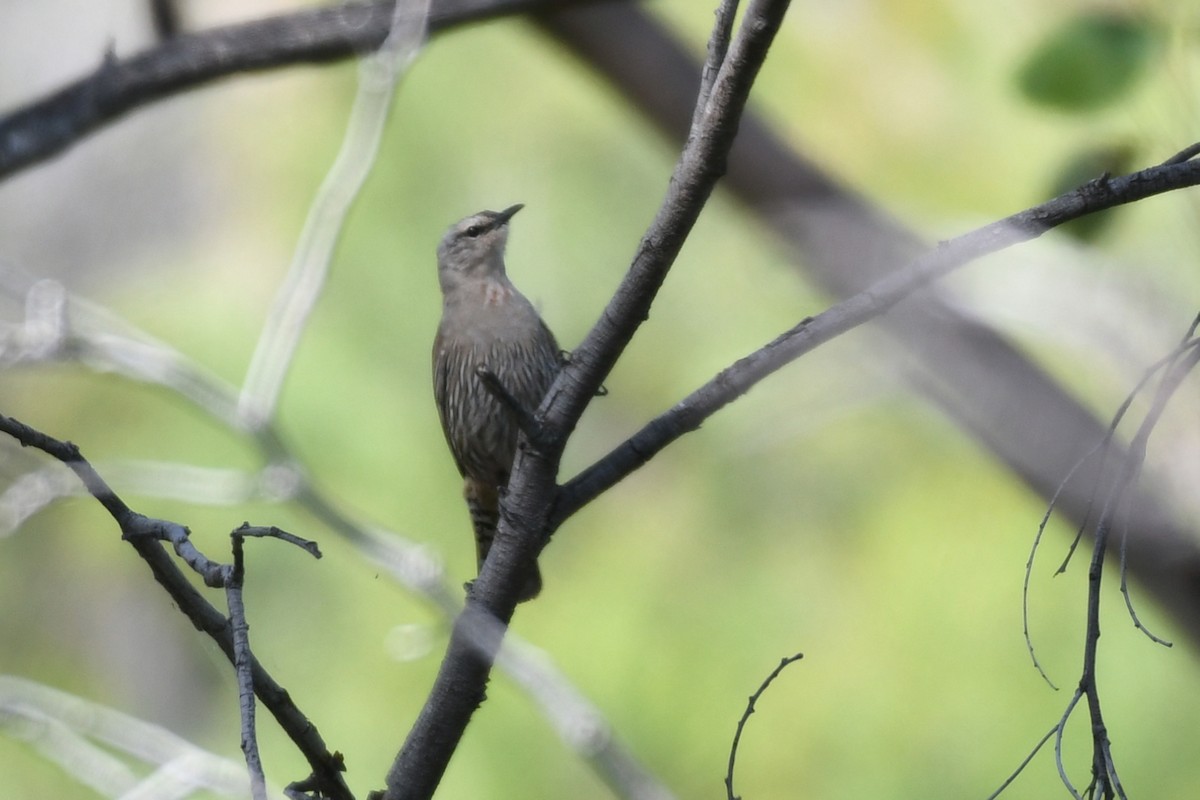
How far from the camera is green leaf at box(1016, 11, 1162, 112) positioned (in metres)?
2.28

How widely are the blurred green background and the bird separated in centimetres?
143

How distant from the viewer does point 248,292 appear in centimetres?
764

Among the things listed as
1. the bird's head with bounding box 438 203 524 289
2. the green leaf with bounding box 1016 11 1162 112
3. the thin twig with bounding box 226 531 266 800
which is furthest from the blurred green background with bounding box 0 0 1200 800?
the thin twig with bounding box 226 531 266 800

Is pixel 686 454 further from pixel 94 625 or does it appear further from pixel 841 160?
pixel 94 625

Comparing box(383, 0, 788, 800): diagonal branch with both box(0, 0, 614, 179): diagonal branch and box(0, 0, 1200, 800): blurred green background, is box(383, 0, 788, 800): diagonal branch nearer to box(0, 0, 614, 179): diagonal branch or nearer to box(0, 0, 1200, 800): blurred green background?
box(0, 0, 614, 179): diagonal branch

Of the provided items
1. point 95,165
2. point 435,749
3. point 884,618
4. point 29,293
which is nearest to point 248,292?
point 95,165

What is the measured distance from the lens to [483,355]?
14.2 ft

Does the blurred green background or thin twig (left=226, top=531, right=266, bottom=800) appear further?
the blurred green background

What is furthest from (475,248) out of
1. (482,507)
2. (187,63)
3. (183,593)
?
(183,593)

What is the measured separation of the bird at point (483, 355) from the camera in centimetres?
429

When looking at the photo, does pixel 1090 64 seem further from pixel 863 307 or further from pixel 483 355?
pixel 483 355

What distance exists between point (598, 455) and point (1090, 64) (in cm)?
561

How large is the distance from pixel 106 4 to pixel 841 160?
4.85 m

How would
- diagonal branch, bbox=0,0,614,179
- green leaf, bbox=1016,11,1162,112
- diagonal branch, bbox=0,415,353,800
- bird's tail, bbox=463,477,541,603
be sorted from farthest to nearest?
bird's tail, bbox=463,477,541,603
diagonal branch, bbox=0,0,614,179
green leaf, bbox=1016,11,1162,112
diagonal branch, bbox=0,415,353,800
